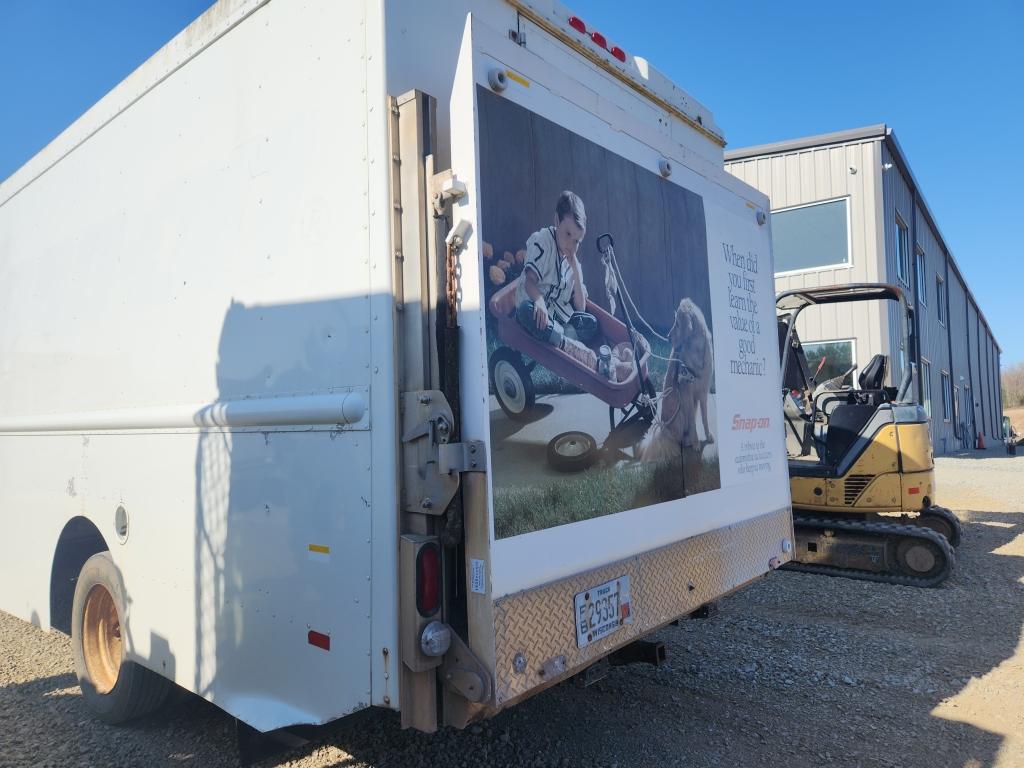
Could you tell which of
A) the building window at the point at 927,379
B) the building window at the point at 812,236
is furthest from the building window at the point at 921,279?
the building window at the point at 812,236

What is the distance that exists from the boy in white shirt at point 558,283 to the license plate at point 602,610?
965mm

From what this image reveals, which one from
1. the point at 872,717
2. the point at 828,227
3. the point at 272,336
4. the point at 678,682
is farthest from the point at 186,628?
the point at 828,227

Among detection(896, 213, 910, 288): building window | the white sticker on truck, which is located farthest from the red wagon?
detection(896, 213, 910, 288): building window

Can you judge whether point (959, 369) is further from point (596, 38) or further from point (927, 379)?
point (596, 38)

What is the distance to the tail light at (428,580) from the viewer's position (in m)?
2.26

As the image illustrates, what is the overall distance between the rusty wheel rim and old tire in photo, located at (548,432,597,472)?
2715mm

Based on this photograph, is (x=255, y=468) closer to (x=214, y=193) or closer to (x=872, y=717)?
(x=214, y=193)

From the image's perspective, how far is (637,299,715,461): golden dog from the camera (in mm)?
3193

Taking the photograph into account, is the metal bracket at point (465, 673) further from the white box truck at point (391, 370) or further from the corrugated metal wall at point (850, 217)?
the corrugated metal wall at point (850, 217)

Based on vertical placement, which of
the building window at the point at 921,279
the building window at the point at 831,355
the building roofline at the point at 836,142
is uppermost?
the building roofline at the point at 836,142

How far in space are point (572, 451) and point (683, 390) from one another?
0.95 metres

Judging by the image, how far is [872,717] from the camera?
390 centimetres

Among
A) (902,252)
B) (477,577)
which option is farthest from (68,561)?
(902,252)

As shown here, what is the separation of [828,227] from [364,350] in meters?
15.9
